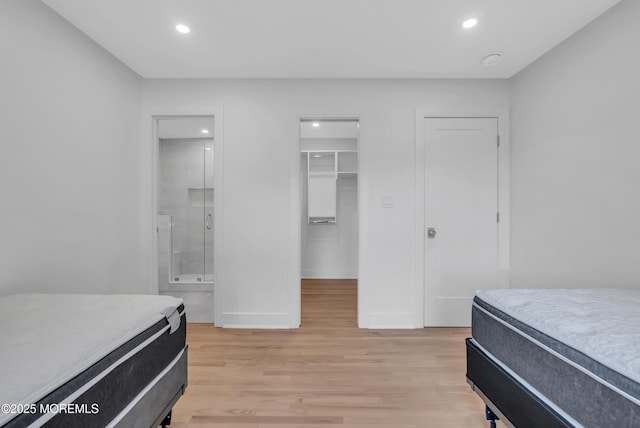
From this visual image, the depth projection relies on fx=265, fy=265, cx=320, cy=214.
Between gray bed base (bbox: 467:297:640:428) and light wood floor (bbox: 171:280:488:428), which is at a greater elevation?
gray bed base (bbox: 467:297:640:428)

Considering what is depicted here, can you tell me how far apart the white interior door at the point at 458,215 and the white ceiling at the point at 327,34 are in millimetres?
590

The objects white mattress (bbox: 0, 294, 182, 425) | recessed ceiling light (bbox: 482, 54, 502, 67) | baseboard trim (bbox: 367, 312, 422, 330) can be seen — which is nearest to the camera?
white mattress (bbox: 0, 294, 182, 425)

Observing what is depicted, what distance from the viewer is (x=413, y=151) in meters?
2.71

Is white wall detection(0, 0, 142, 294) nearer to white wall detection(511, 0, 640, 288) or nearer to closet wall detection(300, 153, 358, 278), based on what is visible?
closet wall detection(300, 153, 358, 278)

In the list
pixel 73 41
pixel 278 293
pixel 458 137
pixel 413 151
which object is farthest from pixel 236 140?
pixel 458 137

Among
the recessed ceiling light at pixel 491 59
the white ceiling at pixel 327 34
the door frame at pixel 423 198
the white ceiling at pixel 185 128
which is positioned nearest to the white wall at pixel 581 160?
the door frame at pixel 423 198

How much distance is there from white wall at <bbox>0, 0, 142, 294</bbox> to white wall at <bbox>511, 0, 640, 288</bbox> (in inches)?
146

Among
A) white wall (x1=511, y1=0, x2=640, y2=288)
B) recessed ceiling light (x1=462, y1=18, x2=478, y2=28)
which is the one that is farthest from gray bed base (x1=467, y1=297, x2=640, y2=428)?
recessed ceiling light (x1=462, y1=18, x2=478, y2=28)

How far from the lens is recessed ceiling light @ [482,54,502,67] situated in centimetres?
227

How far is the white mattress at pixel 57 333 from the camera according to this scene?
73 cm

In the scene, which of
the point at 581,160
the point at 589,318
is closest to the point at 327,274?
the point at 581,160

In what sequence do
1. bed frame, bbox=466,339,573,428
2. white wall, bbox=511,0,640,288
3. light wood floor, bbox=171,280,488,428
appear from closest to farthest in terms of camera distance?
bed frame, bbox=466,339,573,428 → light wood floor, bbox=171,280,488,428 → white wall, bbox=511,0,640,288

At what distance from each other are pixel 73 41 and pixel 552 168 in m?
3.84

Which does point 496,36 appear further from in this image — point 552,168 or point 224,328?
point 224,328
